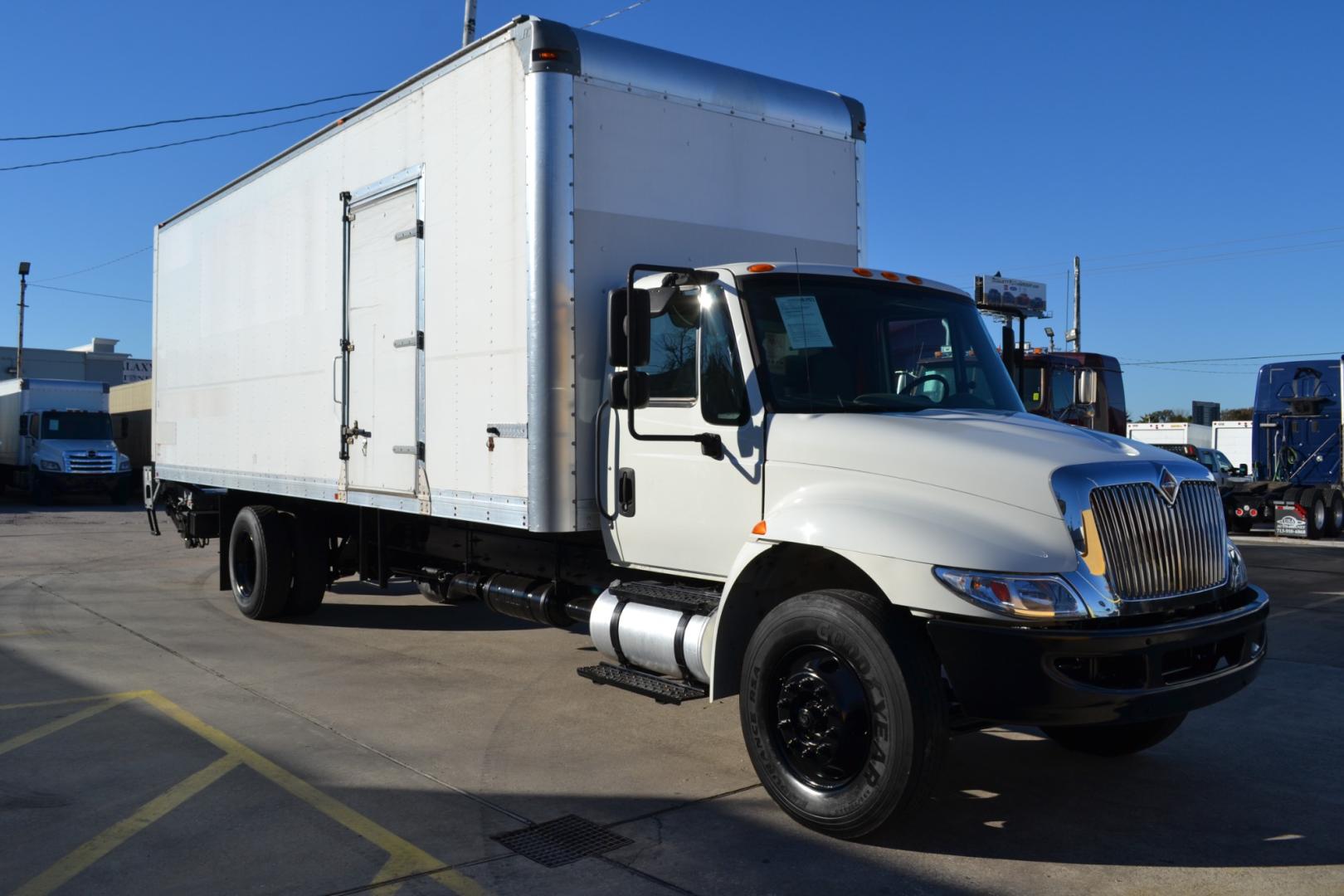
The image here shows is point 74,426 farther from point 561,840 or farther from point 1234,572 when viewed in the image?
point 1234,572

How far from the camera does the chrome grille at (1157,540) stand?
14.5 feet

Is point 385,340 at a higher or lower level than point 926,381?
higher

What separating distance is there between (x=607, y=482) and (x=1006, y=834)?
2.72 meters

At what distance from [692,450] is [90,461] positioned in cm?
2774

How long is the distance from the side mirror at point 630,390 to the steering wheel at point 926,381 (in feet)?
4.21

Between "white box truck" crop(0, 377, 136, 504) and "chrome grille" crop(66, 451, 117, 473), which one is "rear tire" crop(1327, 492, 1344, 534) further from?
"chrome grille" crop(66, 451, 117, 473)

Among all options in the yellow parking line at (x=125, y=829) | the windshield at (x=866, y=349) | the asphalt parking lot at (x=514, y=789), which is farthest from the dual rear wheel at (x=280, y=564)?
the windshield at (x=866, y=349)

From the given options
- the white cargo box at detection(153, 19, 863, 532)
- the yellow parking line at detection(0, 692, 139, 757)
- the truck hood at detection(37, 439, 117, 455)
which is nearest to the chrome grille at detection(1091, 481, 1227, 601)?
the white cargo box at detection(153, 19, 863, 532)

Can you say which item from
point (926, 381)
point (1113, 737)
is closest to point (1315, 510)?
point (1113, 737)

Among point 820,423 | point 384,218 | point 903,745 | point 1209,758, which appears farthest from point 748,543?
point 384,218

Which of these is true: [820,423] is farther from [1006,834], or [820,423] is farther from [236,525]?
[236,525]

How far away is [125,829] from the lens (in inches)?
191

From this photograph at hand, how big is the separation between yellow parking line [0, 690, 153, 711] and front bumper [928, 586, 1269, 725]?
5.41 meters

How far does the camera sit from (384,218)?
7.96 m
